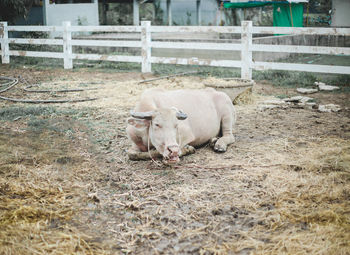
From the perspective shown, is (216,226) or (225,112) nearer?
(216,226)

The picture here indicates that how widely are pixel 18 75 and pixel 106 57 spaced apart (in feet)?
8.77

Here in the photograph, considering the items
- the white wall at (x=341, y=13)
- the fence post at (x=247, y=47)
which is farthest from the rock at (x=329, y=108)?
the white wall at (x=341, y=13)

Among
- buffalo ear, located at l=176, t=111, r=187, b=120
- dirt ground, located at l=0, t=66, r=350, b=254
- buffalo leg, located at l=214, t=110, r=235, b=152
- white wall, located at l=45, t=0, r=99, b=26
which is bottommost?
dirt ground, located at l=0, t=66, r=350, b=254

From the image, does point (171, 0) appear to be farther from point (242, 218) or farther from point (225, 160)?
point (242, 218)

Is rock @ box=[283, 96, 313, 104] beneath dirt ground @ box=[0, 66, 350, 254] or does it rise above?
above

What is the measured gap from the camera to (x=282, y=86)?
9812mm

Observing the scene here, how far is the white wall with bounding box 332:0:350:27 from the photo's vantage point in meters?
22.8

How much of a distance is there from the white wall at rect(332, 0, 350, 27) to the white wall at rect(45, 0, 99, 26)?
46.3ft

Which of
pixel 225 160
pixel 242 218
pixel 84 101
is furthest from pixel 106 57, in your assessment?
pixel 242 218

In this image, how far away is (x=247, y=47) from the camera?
9.91 metres

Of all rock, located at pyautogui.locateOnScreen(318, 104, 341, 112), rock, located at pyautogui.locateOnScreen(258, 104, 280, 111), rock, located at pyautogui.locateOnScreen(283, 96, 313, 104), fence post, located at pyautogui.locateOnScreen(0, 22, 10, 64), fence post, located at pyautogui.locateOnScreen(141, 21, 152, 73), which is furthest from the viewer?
fence post, located at pyautogui.locateOnScreen(0, 22, 10, 64)

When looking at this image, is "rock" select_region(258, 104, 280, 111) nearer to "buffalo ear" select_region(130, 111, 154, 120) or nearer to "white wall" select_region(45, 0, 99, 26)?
"buffalo ear" select_region(130, 111, 154, 120)

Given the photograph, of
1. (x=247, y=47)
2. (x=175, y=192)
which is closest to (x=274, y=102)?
(x=247, y=47)

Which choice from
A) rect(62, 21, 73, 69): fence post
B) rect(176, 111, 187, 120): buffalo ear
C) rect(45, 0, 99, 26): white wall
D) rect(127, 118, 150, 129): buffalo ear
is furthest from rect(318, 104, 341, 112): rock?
rect(45, 0, 99, 26): white wall
